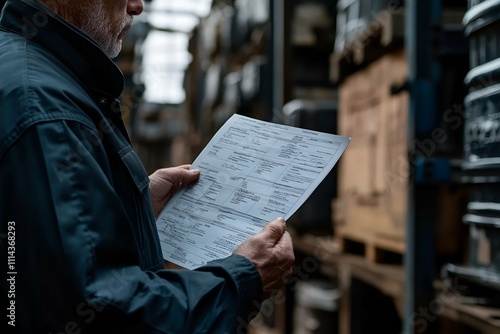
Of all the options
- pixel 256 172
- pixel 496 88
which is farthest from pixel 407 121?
pixel 256 172

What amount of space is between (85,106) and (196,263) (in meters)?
0.46

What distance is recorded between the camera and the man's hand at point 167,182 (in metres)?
1.80

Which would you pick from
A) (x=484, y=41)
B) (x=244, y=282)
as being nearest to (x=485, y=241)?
(x=484, y=41)

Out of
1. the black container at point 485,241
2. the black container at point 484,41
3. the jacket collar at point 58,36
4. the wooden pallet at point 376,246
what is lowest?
the wooden pallet at point 376,246

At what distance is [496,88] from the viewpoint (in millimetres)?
2234

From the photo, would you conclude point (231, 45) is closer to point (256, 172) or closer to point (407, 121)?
point (407, 121)

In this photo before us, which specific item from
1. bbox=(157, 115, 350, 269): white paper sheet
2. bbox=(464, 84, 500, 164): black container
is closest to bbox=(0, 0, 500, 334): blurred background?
bbox=(464, 84, 500, 164): black container

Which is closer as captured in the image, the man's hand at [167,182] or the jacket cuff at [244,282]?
the jacket cuff at [244,282]

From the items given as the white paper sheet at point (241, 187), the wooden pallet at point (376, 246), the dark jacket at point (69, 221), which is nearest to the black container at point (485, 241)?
the wooden pallet at point (376, 246)

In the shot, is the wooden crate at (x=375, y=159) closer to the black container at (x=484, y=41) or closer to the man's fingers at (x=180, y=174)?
the black container at (x=484, y=41)

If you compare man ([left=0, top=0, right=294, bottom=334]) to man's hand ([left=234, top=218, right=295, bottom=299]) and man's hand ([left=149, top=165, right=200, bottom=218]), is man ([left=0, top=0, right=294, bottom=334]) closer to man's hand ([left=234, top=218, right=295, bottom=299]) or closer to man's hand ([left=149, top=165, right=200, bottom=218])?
man's hand ([left=234, top=218, right=295, bottom=299])

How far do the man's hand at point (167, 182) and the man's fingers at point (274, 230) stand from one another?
1.13ft

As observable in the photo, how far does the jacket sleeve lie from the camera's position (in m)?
1.19

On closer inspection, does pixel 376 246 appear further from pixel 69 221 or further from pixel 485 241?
pixel 69 221
